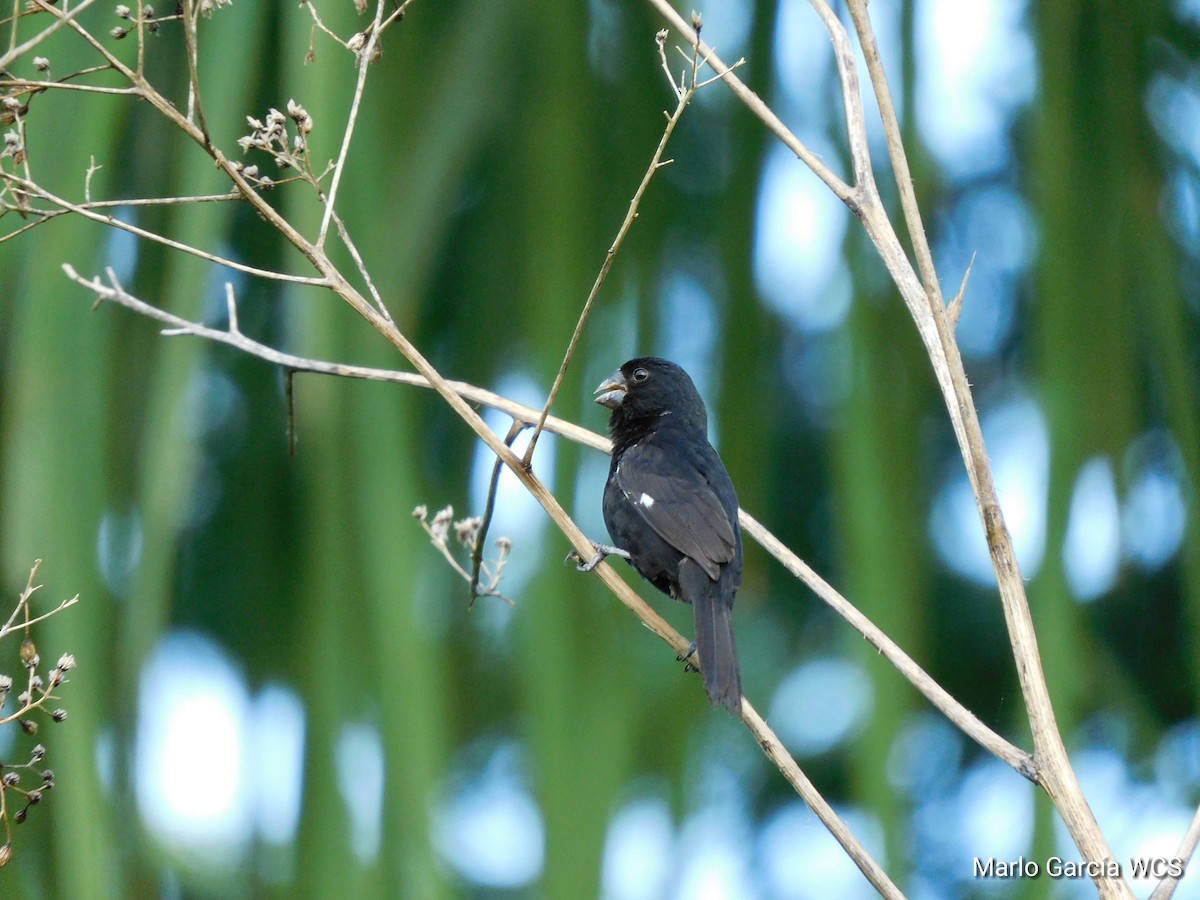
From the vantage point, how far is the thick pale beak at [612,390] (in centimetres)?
413

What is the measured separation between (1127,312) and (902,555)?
4.03 ft

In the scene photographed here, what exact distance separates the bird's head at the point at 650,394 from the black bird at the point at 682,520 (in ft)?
0.04

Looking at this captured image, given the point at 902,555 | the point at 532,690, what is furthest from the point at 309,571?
the point at 902,555

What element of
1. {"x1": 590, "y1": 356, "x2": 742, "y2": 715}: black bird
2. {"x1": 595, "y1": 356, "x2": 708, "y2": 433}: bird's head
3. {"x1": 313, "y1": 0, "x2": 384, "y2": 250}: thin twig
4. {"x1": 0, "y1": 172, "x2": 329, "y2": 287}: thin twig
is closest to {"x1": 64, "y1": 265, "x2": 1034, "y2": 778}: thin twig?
{"x1": 0, "y1": 172, "x2": 329, "y2": 287}: thin twig

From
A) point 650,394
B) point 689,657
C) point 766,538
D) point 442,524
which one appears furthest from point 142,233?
point 650,394

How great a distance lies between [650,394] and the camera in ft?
13.4

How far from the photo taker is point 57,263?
299 centimetres

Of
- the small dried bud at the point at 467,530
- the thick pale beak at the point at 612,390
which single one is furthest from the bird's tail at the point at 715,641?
the thick pale beak at the point at 612,390

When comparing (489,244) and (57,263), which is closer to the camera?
(57,263)

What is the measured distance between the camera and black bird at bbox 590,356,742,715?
3166mm

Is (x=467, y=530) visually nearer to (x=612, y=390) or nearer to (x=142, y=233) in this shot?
(x=142, y=233)

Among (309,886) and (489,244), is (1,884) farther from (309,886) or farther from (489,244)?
(489,244)

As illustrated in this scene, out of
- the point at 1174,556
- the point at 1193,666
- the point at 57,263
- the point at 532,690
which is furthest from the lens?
the point at 1174,556

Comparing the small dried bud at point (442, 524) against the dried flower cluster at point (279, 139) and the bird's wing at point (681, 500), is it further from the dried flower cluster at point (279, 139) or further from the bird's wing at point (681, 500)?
the dried flower cluster at point (279, 139)
